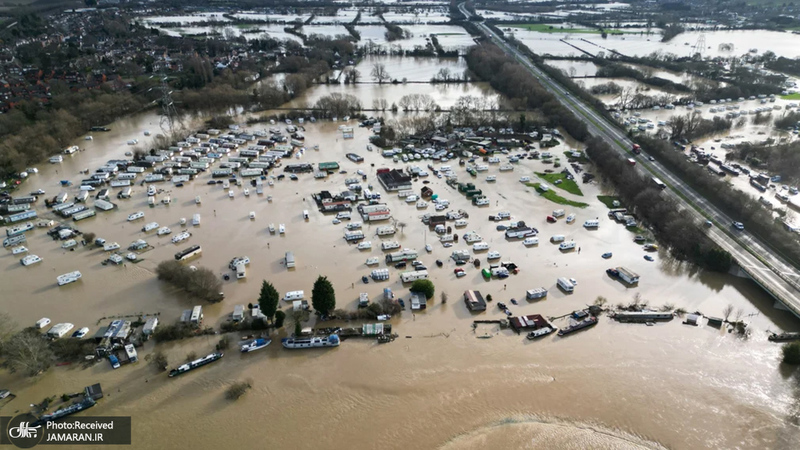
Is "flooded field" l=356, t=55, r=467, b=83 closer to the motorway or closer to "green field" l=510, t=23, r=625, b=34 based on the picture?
the motorway

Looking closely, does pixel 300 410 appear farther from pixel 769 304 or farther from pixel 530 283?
pixel 769 304

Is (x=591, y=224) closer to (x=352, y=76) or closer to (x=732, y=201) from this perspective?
(x=732, y=201)

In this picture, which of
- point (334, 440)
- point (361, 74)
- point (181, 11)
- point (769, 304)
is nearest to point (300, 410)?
point (334, 440)

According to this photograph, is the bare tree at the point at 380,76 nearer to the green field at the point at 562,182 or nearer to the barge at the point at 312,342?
the green field at the point at 562,182

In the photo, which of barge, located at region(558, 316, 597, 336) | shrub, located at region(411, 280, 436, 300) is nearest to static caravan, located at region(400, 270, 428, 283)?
shrub, located at region(411, 280, 436, 300)

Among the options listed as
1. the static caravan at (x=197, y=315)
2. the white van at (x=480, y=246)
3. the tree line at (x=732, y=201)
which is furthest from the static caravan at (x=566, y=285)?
the static caravan at (x=197, y=315)
